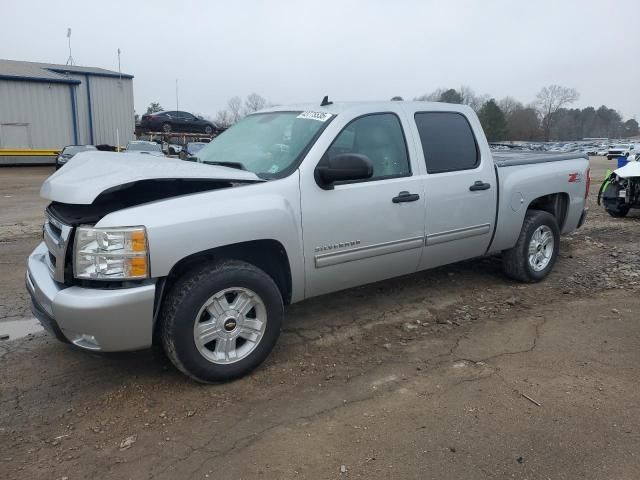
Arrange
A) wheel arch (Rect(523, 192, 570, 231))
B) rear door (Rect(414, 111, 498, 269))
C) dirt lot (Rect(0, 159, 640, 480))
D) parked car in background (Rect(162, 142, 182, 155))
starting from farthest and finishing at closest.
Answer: parked car in background (Rect(162, 142, 182, 155)), wheel arch (Rect(523, 192, 570, 231)), rear door (Rect(414, 111, 498, 269)), dirt lot (Rect(0, 159, 640, 480))

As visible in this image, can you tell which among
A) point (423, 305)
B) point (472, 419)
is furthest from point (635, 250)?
point (472, 419)

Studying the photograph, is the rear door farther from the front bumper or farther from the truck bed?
the front bumper

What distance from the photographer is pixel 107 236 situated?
116 inches

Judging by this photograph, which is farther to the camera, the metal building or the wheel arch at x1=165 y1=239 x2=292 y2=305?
the metal building

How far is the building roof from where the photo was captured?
1159 inches

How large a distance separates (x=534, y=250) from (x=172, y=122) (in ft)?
94.8

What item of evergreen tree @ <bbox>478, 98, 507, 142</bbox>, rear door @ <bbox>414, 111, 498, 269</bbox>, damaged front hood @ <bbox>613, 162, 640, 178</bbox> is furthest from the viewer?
evergreen tree @ <bbox>478, 98, 507, 142</bbox>

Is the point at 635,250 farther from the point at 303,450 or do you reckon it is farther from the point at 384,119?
the point at 303,450

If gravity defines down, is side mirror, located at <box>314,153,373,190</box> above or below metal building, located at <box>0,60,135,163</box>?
below

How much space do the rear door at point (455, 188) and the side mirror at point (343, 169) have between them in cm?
96

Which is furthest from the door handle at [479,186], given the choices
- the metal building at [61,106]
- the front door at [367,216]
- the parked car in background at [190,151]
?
the metal building at [61,106]

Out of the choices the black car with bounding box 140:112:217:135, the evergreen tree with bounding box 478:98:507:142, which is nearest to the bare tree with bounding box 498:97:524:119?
the evergreen tree with bounding box 478:98:507:142

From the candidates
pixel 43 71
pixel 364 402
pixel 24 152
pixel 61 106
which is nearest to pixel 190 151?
pixel 364 402

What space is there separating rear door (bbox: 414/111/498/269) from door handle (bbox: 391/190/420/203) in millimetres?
156
